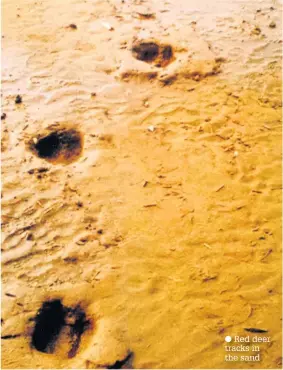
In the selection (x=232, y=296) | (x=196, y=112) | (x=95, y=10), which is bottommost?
(x=232, y=296)

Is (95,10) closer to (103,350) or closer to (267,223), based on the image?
(267,223)

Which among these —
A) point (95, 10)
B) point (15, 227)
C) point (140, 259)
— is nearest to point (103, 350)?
point (140, 259)

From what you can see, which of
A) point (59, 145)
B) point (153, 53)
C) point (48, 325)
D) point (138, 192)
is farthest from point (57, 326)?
point (153, 53)

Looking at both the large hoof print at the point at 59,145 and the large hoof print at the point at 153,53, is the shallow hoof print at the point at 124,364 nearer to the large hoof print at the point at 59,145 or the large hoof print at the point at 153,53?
the large hoof print at the point at 59,145

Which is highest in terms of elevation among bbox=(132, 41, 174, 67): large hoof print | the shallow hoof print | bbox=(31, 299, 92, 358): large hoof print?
bbox=(132, 41, 174, 67): large hoof print

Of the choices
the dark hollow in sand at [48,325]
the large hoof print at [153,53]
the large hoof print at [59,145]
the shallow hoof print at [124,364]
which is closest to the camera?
the shallow hoof print at [124,364]

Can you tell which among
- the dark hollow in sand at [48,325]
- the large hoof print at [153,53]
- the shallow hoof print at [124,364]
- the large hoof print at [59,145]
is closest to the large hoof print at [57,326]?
the dark hollow in sand at [48,325]

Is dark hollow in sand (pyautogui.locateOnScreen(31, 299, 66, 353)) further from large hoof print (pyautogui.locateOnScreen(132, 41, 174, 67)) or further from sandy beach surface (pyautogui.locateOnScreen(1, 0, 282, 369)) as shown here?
large hoof print (pyautogui.locateOnScreen(132, 41, 174, 67))

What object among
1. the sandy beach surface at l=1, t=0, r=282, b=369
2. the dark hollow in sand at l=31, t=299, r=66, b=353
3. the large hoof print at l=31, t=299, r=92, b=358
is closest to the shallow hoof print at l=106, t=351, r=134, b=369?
the sandy beach surface at l=1, t=0, r=282, b=369
